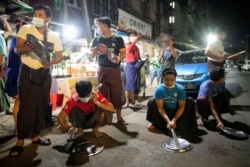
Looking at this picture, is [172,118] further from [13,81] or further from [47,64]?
[13,81]

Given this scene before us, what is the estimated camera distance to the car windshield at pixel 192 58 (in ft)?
30.4

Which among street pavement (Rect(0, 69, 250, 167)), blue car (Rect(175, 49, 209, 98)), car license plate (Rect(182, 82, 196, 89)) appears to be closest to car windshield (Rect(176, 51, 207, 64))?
blue car (Rect(175, 49, 209, 98))

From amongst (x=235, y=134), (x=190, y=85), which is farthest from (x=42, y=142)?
(x=190, y=85)

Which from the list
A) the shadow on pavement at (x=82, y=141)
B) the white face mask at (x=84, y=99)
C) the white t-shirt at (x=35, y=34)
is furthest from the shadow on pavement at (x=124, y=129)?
the white t-shirt at (x=35, y=34)

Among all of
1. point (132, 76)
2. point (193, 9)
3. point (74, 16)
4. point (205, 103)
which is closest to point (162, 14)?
point (193, 9)

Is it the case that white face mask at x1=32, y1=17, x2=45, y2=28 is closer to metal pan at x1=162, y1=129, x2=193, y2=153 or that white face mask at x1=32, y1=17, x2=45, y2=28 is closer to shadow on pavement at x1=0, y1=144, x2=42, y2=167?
shadow on pavement at x1=0, y1=144, x2=42, y2=167

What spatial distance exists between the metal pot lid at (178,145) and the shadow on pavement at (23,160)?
6.20 ft

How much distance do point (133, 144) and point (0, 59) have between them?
2561 mm

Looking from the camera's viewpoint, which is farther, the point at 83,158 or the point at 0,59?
the point at 0,59

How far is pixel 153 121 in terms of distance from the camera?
4520 mm

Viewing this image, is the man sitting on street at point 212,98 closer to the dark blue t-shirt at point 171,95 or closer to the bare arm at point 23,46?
the dark blue t-shirt at point 171,95

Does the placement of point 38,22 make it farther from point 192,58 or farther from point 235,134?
point 192,58

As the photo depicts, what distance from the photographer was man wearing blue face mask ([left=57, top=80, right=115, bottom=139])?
3824mm

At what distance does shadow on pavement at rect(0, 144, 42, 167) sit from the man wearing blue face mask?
61cm
